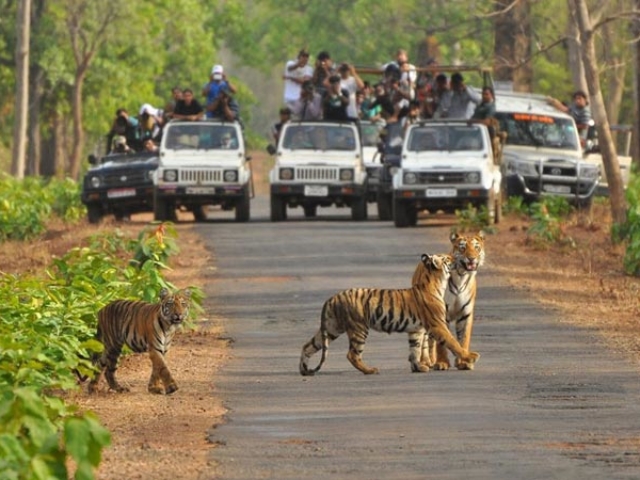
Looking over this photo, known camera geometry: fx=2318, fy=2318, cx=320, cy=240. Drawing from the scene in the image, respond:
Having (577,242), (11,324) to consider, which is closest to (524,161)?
(577,242)

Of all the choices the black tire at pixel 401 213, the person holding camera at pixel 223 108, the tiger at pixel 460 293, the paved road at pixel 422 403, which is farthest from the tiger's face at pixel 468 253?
the person holding camera at pixel 223 108

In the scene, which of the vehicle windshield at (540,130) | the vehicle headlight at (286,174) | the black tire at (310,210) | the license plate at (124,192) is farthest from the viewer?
the black tire at (310,210)

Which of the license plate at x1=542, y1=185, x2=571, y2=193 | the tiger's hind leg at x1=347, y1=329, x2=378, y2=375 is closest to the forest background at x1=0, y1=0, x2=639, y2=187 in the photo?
the license plate at x1=542, y1=185, x2=571, y2=193

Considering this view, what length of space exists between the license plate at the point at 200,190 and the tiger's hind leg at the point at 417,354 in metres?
21.5

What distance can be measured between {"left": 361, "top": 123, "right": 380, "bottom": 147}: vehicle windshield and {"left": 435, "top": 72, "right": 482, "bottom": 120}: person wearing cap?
3.16 m

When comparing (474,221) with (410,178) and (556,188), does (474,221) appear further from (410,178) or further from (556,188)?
(556,188)

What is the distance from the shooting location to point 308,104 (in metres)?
39.1

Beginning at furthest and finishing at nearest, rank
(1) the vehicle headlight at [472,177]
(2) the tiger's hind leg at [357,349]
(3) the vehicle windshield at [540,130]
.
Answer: (3) the vehicle windshield at [540,130], (1) the vehicle headlight at [472,177], (2) the tiger's hind leg at [357,349]

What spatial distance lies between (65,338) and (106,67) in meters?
54.3

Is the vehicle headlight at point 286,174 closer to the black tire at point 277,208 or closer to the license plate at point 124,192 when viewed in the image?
the black tire at point 277,208

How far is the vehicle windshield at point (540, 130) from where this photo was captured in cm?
3994

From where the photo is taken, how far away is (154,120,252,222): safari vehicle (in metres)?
37.8

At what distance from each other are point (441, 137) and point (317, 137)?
2.84 metres

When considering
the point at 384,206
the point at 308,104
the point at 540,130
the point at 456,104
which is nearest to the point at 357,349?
the point at 456,104
